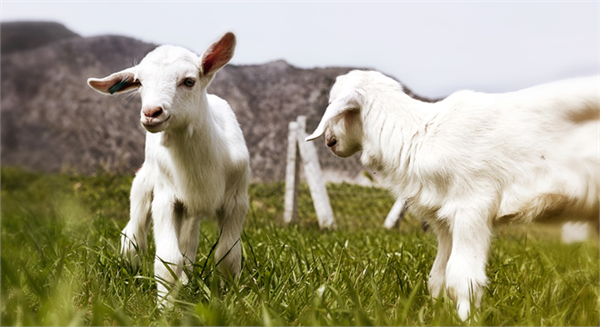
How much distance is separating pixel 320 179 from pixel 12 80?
27.9 ft

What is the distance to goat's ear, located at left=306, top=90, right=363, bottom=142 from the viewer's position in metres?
2.40

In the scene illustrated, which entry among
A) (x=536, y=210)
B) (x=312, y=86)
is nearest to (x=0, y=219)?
(x=536, y=210)

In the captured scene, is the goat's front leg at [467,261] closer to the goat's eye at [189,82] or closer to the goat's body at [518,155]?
the goat's body at [518,155]

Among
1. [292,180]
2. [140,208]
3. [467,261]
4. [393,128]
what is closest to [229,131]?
[140,208]

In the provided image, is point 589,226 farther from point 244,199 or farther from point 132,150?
point 132,150

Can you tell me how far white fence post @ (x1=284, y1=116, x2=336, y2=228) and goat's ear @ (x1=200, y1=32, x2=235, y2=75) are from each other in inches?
160

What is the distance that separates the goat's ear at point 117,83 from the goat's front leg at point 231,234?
36.8 inches

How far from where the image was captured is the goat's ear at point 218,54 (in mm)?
2580

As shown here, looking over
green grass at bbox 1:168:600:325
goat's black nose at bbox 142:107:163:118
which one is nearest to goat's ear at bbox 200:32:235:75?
goat's black nose at bbox 142:107:163:118

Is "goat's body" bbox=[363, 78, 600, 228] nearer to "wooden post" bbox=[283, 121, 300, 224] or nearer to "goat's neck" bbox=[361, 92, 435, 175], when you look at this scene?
"goat's neck" bbox=[361, 92, 435, 175]

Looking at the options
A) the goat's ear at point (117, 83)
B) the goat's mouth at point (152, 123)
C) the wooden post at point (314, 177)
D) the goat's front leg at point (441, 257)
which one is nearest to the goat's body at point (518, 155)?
the goat's front leg at point (441, 257)

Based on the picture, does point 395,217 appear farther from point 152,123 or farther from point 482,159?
point 152,123

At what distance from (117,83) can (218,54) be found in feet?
2.07

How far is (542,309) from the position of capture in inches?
87.0
